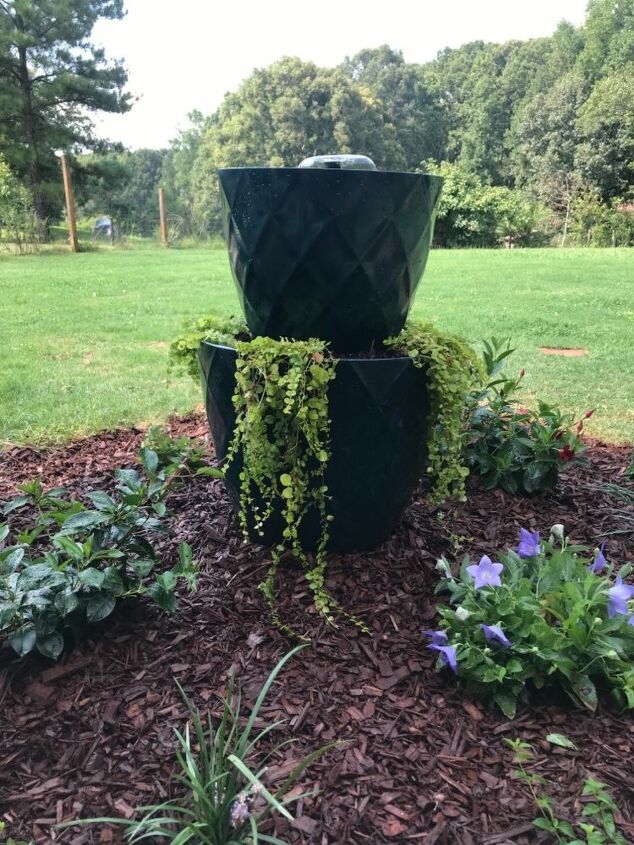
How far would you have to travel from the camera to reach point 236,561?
2.34m

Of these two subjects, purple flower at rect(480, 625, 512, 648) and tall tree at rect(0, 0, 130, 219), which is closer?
purple flower at rect(480, 625, 512, 648)

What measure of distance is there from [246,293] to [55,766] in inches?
58.5

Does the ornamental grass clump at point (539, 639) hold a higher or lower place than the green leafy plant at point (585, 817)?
higher

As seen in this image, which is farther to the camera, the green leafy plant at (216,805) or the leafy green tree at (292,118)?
the leafy green tree at (292,118)

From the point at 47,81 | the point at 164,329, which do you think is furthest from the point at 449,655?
the point at 47,81

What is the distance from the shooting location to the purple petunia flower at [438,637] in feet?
6.12

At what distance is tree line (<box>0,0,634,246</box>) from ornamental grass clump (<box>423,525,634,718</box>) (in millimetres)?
21486

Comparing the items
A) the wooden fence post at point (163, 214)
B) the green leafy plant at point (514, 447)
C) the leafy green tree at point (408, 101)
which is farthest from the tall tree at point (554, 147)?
the green leafy plant at point (514, 447)

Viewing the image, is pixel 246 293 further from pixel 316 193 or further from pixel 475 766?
pixel 475 766

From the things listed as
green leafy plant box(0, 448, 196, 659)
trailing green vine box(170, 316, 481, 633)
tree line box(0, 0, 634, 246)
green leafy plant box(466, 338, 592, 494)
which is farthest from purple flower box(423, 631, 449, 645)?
tree line box(0, 0, 634, 246)

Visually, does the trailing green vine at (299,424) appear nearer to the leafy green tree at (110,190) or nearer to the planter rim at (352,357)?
the planter rim at (352,357)

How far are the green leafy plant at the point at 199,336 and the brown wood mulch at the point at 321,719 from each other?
674 mm

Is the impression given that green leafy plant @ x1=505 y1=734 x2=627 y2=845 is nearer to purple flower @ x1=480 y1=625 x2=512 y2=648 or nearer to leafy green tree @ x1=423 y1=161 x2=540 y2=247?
purple flower @ x1=480 y1=625 x2=512 y2=648

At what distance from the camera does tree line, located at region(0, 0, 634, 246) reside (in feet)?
77.9
